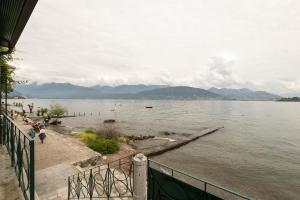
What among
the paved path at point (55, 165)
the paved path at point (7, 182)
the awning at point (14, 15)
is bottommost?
the paved path at point (55, 165)

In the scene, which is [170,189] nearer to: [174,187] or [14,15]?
[174,187]

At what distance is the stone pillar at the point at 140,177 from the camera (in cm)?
518

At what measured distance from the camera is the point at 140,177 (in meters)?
5.22

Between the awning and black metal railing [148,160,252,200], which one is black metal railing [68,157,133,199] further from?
the awning

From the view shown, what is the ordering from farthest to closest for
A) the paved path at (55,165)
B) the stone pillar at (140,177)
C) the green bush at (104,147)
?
the green bush at (104,147) → the paved path at (55,165) → the stone pillar at (140,177)

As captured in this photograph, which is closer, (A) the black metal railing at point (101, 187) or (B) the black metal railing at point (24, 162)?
(B) the black metal railing at point (24, 162)

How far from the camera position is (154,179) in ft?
16.2

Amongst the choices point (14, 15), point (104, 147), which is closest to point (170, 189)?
point (14, 15)

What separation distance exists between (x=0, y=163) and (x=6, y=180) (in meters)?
1.53

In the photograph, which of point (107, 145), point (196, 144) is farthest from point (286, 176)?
point (107, 145)

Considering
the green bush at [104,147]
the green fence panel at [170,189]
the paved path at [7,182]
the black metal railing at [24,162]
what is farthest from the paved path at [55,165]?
the green fence panel at [170,189]

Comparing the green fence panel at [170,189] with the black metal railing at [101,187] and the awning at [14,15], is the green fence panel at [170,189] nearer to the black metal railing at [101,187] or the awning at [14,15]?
the black metal railing at [101,187]

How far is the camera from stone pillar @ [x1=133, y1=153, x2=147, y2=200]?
5.18 metres

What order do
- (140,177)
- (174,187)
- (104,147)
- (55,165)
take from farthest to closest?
1. (104,147)
2. (55,165)
3. (140,177)
4. (174,187)
